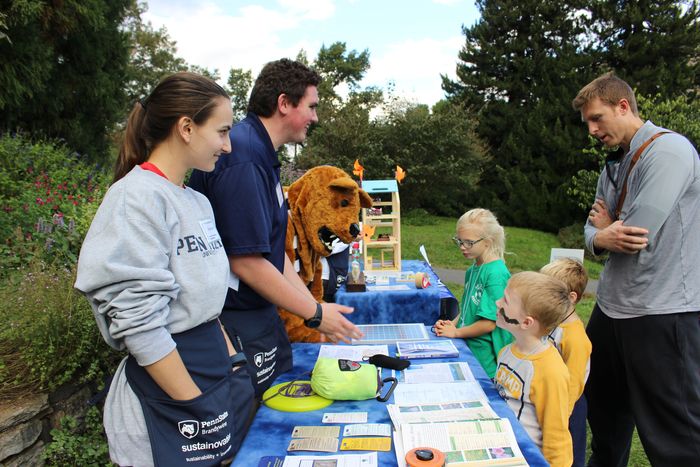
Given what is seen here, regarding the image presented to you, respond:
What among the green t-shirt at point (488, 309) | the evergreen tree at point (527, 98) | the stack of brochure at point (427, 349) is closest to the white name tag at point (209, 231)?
the stack of brochure at point (427, 349)

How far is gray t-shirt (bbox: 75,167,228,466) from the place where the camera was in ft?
3.58

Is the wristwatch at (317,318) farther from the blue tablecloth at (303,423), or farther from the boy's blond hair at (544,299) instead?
the boy's blond hair at (544,299)

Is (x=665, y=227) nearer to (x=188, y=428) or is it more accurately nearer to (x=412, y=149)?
(x=188, y=428)

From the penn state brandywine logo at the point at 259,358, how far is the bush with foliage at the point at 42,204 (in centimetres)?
231

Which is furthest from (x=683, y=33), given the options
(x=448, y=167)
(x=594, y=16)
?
(x=448, y=167)

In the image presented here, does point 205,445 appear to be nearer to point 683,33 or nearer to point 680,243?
point 680,243

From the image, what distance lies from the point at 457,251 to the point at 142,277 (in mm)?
10890

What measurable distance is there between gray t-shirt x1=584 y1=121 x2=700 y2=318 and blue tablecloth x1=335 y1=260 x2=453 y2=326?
174 centimetres

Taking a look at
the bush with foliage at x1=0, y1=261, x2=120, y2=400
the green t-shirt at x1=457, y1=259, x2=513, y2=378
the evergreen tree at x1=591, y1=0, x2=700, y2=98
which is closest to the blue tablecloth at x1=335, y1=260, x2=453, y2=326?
the green t-shirt at x1=457, y1=259, x2=513, y2=378

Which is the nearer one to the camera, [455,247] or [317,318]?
[317,318]

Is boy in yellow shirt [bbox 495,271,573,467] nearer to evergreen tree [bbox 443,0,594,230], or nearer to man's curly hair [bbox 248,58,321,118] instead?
man's curly hair [bbox 248,58,321,118]

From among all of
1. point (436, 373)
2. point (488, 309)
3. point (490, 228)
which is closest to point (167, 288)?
point (436, 373)

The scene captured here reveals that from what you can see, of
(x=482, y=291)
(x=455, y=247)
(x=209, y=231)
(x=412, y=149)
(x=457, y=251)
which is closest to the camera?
(x=209, y=231)

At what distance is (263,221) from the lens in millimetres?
1582
